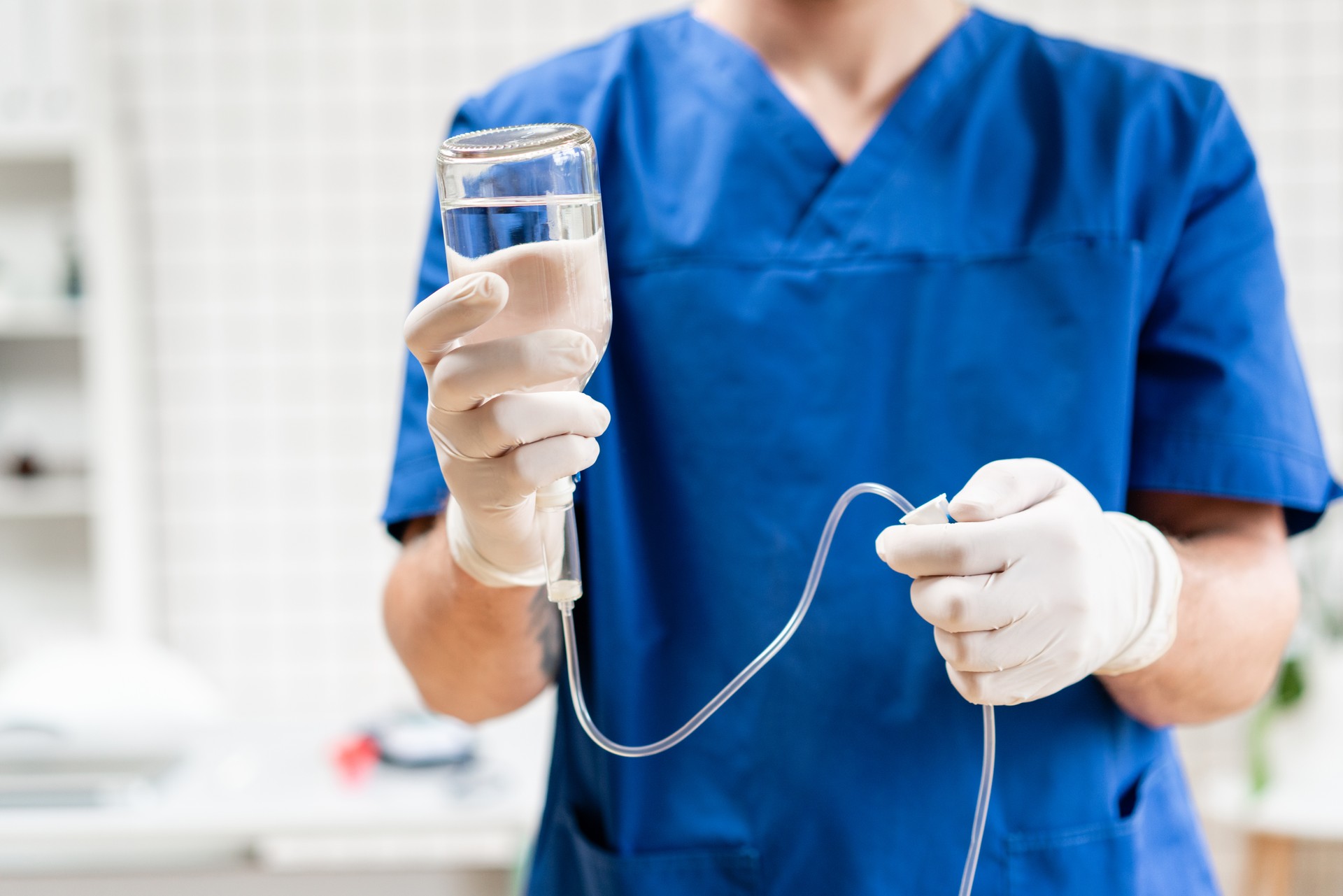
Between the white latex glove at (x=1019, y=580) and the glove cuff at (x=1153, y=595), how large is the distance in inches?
1.0

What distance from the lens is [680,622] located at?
0.81 metres

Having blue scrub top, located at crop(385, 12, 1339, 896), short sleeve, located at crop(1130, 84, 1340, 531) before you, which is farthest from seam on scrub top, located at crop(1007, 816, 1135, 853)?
short sleeve, located at crop(1130, 84, 1340, 531)

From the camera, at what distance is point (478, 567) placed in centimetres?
71

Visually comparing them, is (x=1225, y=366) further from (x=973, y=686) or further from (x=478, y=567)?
(x=478, y=567)

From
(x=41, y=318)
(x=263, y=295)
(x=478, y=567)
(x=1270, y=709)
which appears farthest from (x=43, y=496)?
(x=1270, y=709)

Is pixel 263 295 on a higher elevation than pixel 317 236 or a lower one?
lower

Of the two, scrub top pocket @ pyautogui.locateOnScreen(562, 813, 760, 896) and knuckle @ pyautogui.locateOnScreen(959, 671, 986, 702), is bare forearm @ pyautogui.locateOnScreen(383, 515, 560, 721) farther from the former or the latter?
knuckle @ pyautogui.locateOnScreen(959, 671, 986, 702)

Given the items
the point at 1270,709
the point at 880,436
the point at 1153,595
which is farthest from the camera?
the point at 1270,709

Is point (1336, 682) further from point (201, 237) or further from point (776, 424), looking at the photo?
point (201, 237)

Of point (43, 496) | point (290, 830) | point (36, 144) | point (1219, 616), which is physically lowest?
point (290, 830)

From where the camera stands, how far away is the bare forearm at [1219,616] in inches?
29.1

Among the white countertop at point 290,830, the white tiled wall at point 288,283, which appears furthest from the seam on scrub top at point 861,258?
the white tiled wall at point 288,283

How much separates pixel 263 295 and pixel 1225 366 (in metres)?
2.09

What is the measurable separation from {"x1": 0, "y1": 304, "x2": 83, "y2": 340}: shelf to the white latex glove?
2167 millimetres
